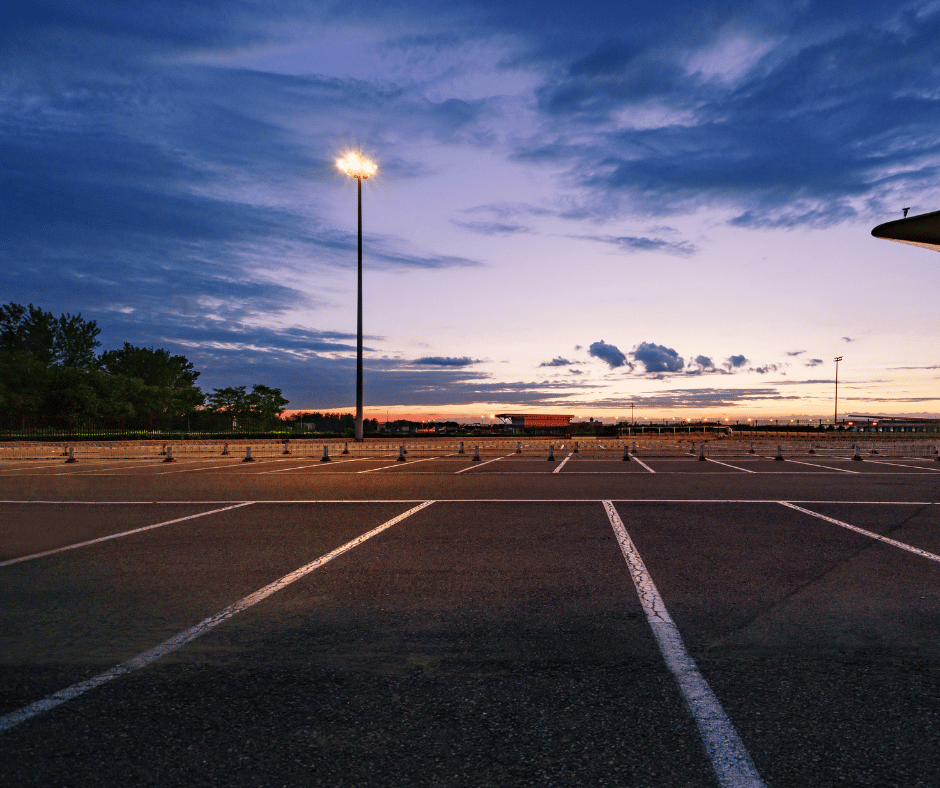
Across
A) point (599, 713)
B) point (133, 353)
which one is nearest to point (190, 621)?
point (599, 713)

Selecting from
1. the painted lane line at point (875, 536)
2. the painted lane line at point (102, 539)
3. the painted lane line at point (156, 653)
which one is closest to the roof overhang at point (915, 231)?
the painted lane line at point (875, 536)

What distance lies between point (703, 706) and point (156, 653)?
3579 mm

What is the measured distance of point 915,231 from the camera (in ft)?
17.7

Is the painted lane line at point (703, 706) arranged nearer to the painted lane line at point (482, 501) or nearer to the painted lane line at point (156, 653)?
the painted lane line at point (156, 653)

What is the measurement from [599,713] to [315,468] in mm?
19774

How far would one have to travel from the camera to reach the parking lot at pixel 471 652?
297cm

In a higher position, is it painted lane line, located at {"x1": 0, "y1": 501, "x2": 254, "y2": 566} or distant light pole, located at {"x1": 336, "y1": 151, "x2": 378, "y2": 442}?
distant light pole, located at {"x1": 336, "y1": 151, "x2": 378, "y2": 442}

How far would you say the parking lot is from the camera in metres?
2.97

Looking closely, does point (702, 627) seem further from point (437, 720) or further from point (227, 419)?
point (227, 419)

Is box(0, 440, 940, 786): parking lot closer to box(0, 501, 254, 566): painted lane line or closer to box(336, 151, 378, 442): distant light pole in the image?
box(0, 501, 254, 566): painted lane line

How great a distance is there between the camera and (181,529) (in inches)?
376

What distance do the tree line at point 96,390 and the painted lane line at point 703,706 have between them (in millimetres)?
74284

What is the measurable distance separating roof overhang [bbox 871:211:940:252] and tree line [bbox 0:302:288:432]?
75.3 meters

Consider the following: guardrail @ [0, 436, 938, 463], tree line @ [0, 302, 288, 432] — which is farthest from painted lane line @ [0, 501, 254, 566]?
tree line @ [0, 302, 288, 432]
